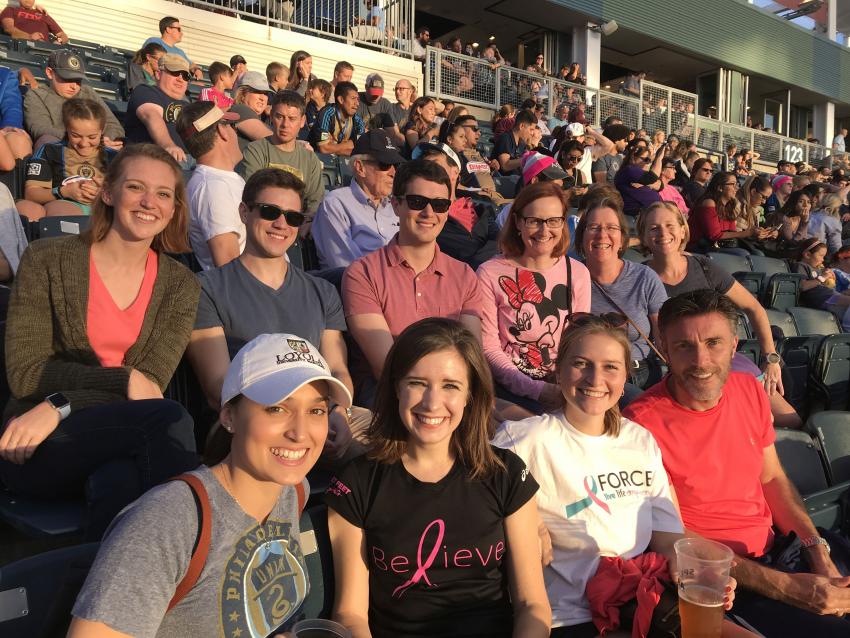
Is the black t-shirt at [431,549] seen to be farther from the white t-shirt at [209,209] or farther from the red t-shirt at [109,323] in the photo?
the white t-shirt at [209,209]

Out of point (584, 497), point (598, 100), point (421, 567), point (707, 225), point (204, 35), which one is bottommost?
point (421, 567)

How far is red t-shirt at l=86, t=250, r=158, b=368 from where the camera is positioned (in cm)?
225

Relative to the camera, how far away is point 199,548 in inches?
53.2

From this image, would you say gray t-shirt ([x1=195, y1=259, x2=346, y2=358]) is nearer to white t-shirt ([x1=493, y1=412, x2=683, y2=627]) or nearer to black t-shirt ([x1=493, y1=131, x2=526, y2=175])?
white t-shirt ([x1=493, y1=412, x2=683, y2=627])

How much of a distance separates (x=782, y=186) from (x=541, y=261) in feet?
35.2

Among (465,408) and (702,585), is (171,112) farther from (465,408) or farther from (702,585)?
(702,585)

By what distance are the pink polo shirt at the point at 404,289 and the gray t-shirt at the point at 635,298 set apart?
2.74 ft

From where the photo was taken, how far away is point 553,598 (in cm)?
198

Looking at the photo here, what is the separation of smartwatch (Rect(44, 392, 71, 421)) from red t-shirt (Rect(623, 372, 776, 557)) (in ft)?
6.35

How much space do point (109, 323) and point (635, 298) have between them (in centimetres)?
266

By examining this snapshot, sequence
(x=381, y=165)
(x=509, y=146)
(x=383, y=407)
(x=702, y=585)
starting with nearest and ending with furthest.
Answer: (x=702, y=585), (x=383, y=407), (x=381, y=165), (x=509, y=146)

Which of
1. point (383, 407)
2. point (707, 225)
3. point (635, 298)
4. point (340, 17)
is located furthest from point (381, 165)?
point (340, 17)

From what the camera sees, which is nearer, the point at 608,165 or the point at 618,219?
the point at 618,219

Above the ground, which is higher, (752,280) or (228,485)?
(752,280)
